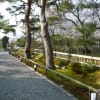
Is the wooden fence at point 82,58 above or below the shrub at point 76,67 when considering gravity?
above

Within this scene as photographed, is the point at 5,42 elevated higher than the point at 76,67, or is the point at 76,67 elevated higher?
the point at 5,42

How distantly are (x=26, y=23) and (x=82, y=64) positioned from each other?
55.4 ft

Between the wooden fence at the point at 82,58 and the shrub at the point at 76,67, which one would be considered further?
the shrub at the point at 76,67

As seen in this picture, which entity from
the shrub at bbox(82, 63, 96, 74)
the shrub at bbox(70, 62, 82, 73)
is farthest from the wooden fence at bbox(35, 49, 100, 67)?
the shrub at bbox(70, 62, 82, 73)

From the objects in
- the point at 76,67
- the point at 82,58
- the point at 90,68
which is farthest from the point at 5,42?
the point at 90,68

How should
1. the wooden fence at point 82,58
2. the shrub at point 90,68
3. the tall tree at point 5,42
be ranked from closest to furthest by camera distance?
the shrub at point 90,68 < the wooden fence at point 82,58 < the tall tree at point 5,42

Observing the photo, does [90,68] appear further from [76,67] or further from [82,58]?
[82,58]

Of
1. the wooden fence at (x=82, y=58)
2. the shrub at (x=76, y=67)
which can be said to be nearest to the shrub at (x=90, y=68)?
the wooden fence at (x=82, y=58)

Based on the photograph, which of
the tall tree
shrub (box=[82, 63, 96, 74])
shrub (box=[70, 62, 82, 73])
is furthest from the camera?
the tall tree

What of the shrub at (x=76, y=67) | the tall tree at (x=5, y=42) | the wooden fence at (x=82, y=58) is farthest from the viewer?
the tall tree at (x=5, y=42)

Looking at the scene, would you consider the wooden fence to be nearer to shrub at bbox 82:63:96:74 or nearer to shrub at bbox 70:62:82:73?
shrub at bbox 82:63:96:74

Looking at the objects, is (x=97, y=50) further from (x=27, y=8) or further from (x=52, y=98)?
(x=52, y=98)

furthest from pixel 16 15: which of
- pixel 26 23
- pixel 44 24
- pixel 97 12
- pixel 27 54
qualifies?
pixel 44 24

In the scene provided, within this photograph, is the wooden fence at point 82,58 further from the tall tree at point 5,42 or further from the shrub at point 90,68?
the tall tree at point 5,42
